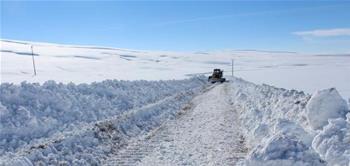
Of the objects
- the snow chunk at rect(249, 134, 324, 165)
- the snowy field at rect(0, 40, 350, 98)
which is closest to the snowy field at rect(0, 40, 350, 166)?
the snow chunk at rect(249, 134, 324, 165)

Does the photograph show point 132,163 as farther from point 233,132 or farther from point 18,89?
point 18,89

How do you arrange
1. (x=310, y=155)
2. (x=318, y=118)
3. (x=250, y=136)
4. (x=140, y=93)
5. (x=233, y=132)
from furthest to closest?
(x=140, y=93) < (x=233, y=132) < (x=250, y=136) < (x=318, y=118) < (x=310, y=155)

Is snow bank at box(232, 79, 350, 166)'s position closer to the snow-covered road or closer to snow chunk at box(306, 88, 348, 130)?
snow chunk at box(306, 88, 348, 130)

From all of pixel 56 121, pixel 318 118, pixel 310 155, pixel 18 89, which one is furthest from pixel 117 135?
pixel 310 155

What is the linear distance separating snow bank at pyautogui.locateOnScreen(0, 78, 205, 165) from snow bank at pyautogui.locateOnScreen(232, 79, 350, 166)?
349 cm

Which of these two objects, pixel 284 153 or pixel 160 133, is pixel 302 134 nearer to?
pixel 284 153

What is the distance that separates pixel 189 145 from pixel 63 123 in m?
4.22

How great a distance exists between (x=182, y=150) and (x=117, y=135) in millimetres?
2430

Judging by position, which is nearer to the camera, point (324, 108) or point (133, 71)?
point (324, 108)

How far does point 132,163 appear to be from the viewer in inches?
357

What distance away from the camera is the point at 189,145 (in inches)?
419

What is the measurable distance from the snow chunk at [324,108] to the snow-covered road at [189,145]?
170 cm

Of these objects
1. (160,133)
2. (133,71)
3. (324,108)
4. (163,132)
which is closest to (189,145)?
(160,133)

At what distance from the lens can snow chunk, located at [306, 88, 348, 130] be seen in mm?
9883
